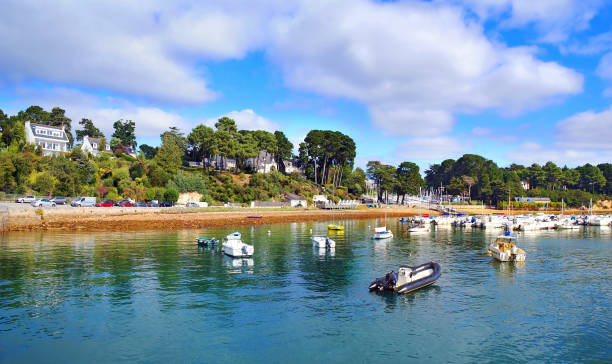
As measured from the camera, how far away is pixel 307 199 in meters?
138

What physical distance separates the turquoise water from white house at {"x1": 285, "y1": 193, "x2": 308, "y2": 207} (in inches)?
3153

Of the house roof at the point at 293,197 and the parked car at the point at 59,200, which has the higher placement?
the house roof at the point at 293,197

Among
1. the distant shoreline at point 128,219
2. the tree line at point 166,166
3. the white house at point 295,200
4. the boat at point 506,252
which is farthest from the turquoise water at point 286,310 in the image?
the white house at point 295,200

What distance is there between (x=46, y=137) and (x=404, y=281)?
12053 cm

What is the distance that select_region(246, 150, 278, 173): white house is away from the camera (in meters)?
153

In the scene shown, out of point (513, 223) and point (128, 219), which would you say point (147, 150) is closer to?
point (128, 219)

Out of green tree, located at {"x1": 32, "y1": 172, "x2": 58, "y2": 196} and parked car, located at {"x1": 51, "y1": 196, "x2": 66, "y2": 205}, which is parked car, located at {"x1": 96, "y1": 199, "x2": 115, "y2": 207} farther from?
green tree, located at {"x1": 32, "y1": 172, "x2": 58, "y2": 196}

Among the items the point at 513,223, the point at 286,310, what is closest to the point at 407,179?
the point at 513,223

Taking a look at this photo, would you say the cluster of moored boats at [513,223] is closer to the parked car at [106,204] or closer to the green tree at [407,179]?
the green tree at [407,179]

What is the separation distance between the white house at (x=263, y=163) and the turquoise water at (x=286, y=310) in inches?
4206

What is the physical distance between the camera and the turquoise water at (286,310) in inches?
794

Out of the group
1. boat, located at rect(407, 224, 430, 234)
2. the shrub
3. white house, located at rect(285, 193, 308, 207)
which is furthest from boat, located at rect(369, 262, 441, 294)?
white house, located at rect(285, 193, 308, 207)

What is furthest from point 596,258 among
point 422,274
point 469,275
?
point 422,274

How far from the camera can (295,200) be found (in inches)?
5084
